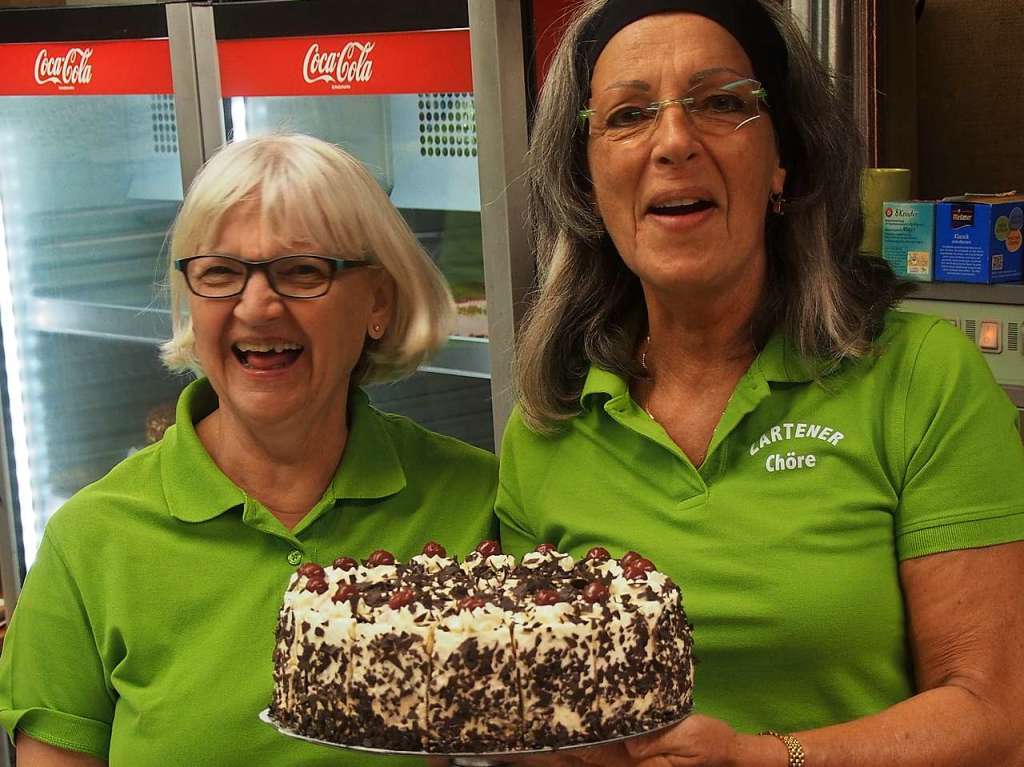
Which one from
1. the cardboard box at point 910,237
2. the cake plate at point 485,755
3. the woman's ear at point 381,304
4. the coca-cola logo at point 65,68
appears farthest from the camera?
→ the coca-cola logo at point 65,68

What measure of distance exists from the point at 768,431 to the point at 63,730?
88 centimetres

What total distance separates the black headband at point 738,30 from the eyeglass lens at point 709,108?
39 mm

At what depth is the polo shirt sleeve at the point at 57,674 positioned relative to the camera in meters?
1.61

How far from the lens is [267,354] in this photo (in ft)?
5.34

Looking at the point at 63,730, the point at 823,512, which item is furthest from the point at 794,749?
the point at 63,730

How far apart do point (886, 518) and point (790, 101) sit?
487 millimetres

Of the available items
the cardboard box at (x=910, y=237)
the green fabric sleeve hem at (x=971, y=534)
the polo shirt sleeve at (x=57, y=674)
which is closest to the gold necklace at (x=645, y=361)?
the green fabric sleeve hem at (x=971, y=534)

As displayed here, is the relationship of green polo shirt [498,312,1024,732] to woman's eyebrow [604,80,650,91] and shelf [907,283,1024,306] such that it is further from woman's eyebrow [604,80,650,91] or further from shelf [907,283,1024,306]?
shelf [907,283,1024,306]

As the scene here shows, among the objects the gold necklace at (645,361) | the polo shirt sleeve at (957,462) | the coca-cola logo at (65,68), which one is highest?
the coca-cola logo at (65,68)

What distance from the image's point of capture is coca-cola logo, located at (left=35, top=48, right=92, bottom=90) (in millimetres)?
3082

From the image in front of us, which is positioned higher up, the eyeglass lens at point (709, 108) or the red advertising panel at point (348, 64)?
→ the red advertising panel at point (348, 64)

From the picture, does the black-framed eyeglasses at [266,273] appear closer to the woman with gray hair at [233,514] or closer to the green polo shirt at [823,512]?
the woman with gray hair at [233,514]

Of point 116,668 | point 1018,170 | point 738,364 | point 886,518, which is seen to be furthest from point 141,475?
point 1018,170

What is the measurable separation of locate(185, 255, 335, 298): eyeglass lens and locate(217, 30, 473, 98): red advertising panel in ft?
3.41
